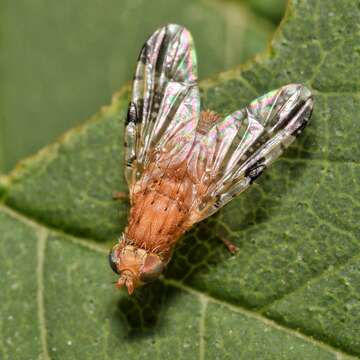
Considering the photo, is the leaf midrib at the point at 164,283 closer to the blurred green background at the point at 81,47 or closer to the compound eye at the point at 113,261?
the compound eye at the point at 113,261

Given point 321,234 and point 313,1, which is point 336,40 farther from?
point 321,234

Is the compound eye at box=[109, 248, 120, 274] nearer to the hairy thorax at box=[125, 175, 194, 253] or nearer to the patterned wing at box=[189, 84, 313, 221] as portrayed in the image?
the hairy thorax at box=[125, 175, 194, 253]

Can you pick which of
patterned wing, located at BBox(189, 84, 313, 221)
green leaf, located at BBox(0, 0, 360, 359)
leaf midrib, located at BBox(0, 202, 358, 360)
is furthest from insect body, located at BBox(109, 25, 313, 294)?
leaf midrib, located at BBox(0, 202, 358, 360)

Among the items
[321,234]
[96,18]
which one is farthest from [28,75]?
[321,234]

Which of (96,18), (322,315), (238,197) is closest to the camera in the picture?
(322,315)

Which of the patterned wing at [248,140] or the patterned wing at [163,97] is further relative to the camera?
the patterned wing at [163,97]

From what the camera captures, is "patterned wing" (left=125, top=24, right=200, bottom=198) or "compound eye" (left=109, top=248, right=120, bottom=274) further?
"patterned wing" (left=125, top=24, right=200, bottom=198)

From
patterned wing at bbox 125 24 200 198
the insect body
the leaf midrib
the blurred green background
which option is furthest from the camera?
the blurred green background

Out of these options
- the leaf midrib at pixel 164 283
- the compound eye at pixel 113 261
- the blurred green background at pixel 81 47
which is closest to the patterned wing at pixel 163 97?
the compound eye at pixel 113 261
